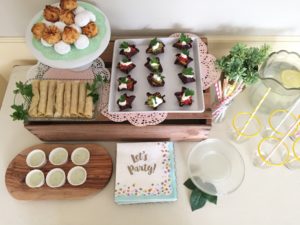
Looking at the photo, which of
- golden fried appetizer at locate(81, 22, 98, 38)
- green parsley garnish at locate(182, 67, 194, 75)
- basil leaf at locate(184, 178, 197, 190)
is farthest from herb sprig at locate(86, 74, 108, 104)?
A: basil leaf at locate(184, 178, 197, 190)

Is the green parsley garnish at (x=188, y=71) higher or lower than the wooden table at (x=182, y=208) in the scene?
higher

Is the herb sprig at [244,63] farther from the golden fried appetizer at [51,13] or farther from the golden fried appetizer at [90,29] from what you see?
the golden fried appetizer at [51,13]

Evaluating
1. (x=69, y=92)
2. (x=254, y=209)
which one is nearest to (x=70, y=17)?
(x=69, y=92)

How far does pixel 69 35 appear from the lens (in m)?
0.70

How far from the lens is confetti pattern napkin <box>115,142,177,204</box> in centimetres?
77

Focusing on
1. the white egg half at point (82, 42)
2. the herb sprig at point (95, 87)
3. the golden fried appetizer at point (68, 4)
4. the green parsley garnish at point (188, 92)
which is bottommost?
the green parsley garnish at point (188, 92)

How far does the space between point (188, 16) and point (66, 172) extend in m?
0.58

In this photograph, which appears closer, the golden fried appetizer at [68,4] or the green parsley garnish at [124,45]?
the golden fried appetizer at [68,4]

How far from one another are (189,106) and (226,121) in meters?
0.19

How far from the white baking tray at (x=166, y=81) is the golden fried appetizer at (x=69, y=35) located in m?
0.16

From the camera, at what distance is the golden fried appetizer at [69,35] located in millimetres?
704

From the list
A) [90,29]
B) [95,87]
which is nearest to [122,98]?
[95,87]

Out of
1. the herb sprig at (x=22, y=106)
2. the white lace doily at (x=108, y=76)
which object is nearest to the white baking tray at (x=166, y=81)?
the white lace doily at (x=108, y=76)

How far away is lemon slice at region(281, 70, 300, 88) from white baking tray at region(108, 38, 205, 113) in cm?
25
